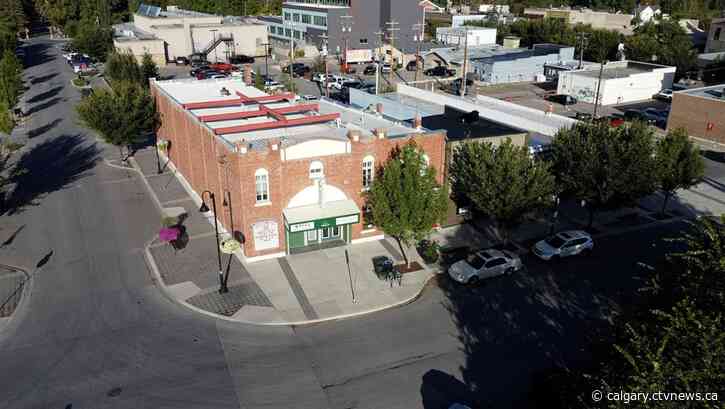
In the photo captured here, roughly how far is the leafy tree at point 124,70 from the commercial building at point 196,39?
22.6 meters

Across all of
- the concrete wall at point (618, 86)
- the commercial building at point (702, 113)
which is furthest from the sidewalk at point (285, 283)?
the concrete wall at point (618, 86)

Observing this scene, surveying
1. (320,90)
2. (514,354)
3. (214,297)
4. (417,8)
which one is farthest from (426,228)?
(417,8)

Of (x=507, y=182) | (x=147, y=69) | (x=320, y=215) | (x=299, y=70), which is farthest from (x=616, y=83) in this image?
(x=147, y=69)

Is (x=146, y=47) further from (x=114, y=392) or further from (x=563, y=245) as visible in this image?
(x=114, y=392)

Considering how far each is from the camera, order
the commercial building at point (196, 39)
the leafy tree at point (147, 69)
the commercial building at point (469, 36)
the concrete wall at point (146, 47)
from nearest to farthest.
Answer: the leafy tree at point (147, 69) → the concrete wall at point (146, 47) → the commercial building at point (196, 39) → the commercial building at point (469, 36)

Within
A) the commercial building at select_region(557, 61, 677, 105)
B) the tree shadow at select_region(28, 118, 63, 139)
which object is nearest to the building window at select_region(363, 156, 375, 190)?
the tree shadow at select_region(28, 118, 63, 139)

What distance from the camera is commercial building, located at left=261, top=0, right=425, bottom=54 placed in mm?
99125

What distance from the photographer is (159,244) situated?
110 feet

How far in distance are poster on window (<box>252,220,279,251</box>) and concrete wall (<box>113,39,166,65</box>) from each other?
2795 inches

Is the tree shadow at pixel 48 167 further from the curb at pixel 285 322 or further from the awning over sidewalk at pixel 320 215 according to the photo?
the awning over sidewalk at pixel 320 215

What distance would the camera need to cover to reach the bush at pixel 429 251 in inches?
1219

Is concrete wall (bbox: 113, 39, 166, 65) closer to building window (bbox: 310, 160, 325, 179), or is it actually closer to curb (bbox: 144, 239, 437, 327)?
building window (bbox: 310, 160, 325, 179)

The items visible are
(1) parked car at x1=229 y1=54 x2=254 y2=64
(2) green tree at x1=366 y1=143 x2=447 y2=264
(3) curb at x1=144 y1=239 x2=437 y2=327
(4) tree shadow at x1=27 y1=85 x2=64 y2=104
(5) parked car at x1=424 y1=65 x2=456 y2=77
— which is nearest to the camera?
(3) curb at x1=144 y1=239 x2=437 y2=327

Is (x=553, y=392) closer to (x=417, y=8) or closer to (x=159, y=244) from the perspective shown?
(x=159, y=244)
